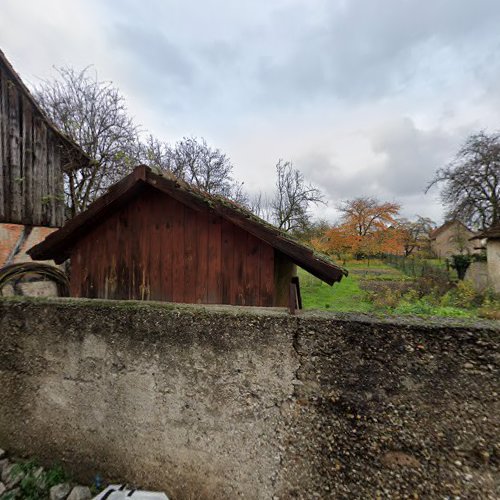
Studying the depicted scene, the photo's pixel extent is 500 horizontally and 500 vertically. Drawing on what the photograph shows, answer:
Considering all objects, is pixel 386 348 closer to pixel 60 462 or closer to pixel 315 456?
pixel 315 456

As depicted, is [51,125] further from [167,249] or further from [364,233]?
[364,233]

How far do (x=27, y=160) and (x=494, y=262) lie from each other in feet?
63.0

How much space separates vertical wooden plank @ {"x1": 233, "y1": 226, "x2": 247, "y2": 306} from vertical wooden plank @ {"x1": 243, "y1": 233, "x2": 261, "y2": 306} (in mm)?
41

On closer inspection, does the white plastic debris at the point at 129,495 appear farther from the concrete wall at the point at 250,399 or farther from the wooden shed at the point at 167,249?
the wooden shed at the point at 167,249

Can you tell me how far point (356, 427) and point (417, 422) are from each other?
0.38 metres

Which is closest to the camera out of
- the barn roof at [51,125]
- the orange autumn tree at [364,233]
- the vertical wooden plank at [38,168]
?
the barn roof at [51,125]

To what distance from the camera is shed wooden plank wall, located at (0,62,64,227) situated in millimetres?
6195

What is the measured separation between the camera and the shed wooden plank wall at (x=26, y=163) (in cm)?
620

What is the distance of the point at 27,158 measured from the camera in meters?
6.62

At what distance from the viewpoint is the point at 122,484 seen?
84.0 inches

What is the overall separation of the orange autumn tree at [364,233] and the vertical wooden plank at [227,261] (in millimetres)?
25459

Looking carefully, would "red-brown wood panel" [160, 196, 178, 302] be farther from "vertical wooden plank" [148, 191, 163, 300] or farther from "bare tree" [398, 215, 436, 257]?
"bare tree" [398, 215, 436, 257]

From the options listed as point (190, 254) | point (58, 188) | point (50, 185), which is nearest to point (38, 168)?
point (50, 185)

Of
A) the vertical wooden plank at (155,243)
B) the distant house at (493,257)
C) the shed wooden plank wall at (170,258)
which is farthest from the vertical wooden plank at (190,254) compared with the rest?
the distant house at (493,257)
